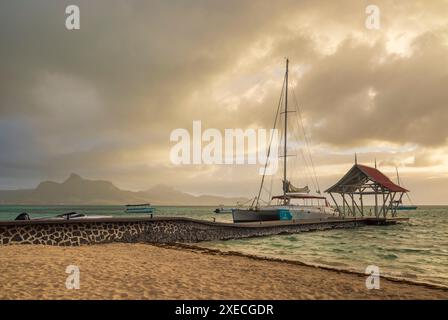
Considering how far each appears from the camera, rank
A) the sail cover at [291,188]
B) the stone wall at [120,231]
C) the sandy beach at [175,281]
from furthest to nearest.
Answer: the sail cover at [291,188]
the stone wall at [120,231]
the sandy beach at [175,281]

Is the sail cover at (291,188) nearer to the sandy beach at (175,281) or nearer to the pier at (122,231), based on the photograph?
the pier at (122,231)

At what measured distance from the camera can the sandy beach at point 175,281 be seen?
25.3ft

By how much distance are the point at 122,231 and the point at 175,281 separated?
12249 mm

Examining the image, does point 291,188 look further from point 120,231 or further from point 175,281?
point 175,281

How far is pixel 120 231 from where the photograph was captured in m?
20.2

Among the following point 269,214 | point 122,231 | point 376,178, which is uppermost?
point 376,178

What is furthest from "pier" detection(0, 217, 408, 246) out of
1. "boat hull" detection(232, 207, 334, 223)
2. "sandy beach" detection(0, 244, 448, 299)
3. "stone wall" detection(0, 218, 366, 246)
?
"boat hull" detection(232, 207, 334, 223)

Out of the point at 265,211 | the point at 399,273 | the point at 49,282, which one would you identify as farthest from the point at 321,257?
the point at 265,211

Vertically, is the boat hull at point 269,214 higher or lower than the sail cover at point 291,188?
lower

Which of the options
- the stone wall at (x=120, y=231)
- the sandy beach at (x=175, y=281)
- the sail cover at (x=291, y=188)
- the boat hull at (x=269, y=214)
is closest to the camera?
the sandy beach at (x=175, y=281)

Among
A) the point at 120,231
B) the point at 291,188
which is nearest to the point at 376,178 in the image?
the point at 291,188

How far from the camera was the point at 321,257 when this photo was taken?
Result: 720 inches

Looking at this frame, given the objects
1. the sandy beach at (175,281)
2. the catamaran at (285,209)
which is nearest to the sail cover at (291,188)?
the catamaran at (285,209)

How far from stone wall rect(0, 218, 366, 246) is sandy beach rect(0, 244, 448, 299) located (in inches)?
179
